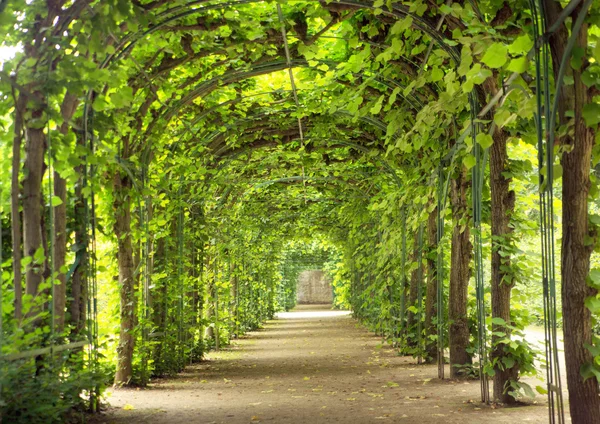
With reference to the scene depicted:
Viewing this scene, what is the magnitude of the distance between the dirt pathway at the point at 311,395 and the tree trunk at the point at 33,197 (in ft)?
5.66

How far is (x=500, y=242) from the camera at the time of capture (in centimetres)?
638

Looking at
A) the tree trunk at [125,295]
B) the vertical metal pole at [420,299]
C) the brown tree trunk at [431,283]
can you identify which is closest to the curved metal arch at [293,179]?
the vertical metal pole at [420,299]

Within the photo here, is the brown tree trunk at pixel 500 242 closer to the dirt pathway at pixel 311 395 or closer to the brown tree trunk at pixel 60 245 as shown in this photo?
the dirt pathway at pixel 311 395

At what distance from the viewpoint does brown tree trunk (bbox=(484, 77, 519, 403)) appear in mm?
6332

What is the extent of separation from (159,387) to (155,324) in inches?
42.1

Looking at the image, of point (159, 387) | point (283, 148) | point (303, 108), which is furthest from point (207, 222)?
point (159, 387)

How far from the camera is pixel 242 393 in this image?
8641 mm

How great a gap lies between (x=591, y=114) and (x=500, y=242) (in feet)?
10.6

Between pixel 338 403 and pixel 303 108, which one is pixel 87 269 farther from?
pixel 303 108

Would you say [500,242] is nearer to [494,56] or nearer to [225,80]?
[494,56]

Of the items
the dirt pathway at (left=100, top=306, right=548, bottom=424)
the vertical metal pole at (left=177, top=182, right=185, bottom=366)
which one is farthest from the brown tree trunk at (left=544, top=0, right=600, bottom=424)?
the vertical metal pole at (left=177, top=182, right=185, bottom=366)

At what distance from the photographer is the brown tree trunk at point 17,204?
4.70m

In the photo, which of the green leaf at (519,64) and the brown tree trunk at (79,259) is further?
the brown tree trunk at (79,259)

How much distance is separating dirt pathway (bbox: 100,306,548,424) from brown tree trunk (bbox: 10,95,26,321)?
2.05m
